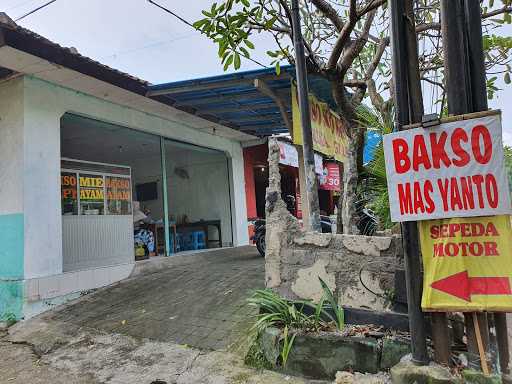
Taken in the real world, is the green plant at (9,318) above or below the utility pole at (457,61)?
below

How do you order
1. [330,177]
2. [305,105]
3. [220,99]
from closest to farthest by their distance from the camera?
[305,105]
[220,99]
[330,177]

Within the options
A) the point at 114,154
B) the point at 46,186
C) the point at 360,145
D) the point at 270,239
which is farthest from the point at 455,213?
the point at 114,154

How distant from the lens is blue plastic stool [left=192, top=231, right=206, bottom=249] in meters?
10.7

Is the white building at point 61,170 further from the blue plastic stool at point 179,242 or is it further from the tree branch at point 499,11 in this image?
the tree branch at point 499,11

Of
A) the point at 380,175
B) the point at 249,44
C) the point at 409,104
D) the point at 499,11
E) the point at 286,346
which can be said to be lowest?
the point at 286,346

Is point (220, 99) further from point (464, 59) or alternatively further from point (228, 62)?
point (464, 59)

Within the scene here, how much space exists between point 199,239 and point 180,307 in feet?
19.0

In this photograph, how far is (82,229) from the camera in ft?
21.2

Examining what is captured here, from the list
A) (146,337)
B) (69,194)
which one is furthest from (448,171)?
(69,194)

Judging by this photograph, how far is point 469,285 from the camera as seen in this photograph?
2.53m

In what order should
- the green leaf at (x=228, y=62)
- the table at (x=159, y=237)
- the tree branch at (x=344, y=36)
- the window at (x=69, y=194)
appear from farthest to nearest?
the table at (x=159, y=237) → the window at (x=69, y=194) → the tree branch at (x=344, y=36) → the green leaf at (x=228, y=62)

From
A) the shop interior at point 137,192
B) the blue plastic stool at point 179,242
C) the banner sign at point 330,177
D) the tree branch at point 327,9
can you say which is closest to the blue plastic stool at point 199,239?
the shop interior at point 137,192

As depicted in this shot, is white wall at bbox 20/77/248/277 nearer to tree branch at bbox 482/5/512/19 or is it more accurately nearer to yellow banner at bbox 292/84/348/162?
yellow banner at bbox 292/84/348/162

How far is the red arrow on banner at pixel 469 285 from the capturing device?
2445mm
